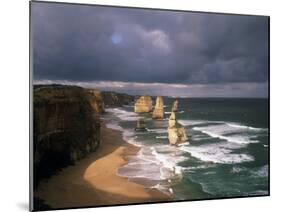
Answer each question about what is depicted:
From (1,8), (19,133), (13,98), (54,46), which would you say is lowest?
(19,133)

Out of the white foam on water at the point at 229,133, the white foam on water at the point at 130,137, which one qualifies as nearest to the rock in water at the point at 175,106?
the white foam on water at the point at 229,133

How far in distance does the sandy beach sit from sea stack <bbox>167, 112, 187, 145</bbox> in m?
0.36

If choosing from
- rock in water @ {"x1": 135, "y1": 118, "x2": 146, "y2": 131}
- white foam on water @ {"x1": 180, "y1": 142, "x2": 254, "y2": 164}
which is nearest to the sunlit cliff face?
rock in water @ {"x1": 135, "y1": 118, "x2": 146, "y2": 131}

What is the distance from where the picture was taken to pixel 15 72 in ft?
13.5

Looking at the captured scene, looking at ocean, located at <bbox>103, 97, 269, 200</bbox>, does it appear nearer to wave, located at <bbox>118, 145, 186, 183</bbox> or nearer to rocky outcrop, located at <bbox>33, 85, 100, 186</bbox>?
wave, located at <bbox>118, 145, 186, 183</bbox>

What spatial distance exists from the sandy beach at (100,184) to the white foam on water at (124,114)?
5.6 inches

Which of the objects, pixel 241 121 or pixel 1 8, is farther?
pixel 241 121

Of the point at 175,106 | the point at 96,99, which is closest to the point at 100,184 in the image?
the point at 96,99

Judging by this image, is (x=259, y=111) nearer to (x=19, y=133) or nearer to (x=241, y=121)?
(x=241, y=121)

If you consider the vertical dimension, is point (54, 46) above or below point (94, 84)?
above

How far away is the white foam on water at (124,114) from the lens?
4.33m

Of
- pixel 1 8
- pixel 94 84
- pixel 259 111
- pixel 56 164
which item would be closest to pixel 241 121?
pixel 259 111

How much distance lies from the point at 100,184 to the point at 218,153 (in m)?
1.16

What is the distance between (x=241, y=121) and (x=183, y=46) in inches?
36.4
